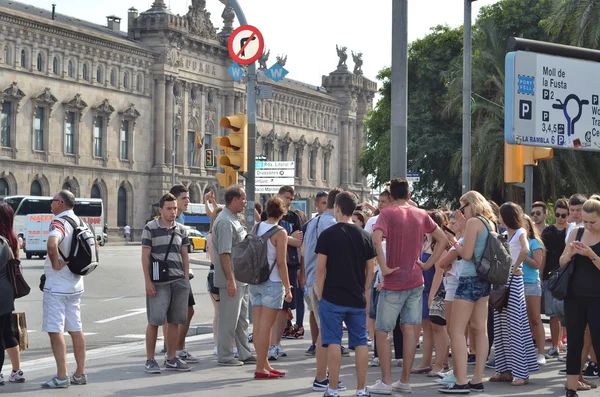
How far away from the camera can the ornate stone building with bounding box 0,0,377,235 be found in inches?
2709

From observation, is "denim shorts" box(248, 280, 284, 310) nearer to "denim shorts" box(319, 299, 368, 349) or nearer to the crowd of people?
the crowd of people

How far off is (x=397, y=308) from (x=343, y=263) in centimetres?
88

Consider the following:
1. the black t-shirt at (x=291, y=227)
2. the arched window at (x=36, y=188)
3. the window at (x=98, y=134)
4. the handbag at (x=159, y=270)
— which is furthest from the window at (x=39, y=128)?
the handbag at (x=159, y=270)

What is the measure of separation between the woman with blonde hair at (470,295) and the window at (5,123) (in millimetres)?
59144

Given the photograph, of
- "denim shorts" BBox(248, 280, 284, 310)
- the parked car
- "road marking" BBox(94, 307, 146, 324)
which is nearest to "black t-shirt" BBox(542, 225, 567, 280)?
"denim shorts" BBox(248, 280, 284, 310)

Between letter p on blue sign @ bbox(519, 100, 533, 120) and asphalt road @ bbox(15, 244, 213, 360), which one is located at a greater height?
letter p on blue sign @ bbox(519, 100, 533, 120)

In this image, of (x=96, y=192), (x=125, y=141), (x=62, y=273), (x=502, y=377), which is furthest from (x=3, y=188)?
(x=502, y=377)

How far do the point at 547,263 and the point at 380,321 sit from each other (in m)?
3.70

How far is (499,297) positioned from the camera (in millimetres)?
11602

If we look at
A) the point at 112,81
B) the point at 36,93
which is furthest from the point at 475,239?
the point at 112,81

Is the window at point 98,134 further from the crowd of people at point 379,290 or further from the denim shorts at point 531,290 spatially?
the denim shorts at point 531,290

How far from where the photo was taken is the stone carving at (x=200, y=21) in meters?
85.6

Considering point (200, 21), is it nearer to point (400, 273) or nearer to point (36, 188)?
point (36, 188)

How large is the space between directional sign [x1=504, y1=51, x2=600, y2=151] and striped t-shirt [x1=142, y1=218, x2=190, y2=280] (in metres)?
3.81
